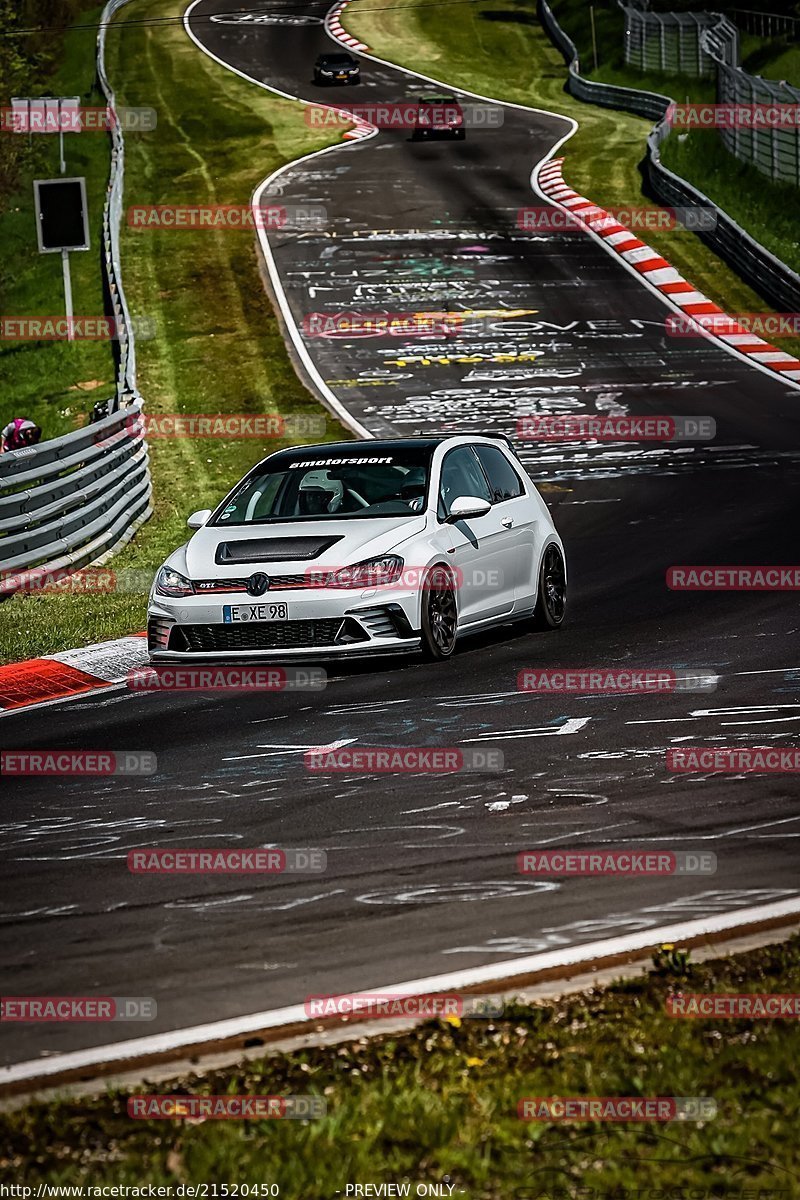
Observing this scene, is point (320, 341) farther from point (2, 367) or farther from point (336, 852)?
point (336, 852)

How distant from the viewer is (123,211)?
4544 cm

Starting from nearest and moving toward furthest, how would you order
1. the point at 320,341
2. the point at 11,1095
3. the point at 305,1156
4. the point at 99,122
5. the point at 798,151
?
the point at 305,1156
the point at 11,1095
the point at 320,341
the point at 798,151
the point at 99,122

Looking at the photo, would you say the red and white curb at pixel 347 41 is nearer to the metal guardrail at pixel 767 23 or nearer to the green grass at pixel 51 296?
the green grass at pixel 51 296

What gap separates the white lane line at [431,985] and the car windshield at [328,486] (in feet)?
22.9

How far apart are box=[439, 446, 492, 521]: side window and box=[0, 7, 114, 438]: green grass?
58.3ft

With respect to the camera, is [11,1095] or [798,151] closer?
[11,1095]

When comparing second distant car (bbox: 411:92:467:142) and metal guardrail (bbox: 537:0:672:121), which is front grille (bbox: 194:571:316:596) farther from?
metal guardrail (bbox: 537:0:672:121)

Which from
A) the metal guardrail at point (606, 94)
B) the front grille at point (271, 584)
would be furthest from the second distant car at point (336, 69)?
the front grille at point (271, 584)

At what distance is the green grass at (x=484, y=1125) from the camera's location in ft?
13.3

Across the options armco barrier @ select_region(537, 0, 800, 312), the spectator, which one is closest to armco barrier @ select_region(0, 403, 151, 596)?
the spectator

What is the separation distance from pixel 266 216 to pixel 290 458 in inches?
1269

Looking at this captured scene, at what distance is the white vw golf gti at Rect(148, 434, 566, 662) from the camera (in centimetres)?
1174

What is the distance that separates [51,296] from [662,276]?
14.0 meters

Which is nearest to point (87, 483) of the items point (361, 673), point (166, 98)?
point (361, 673)
